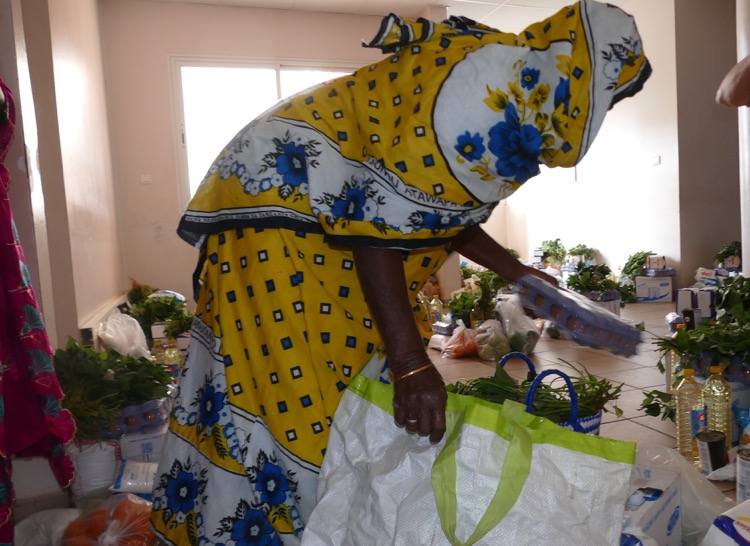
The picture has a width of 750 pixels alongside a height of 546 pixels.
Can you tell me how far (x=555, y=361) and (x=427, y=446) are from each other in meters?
2.90

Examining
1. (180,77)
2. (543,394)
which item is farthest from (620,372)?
(180,77)

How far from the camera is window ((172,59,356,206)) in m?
6.27

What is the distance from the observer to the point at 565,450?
2.81 ft

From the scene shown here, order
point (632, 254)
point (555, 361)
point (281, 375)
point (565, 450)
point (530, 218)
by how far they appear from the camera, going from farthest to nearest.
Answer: point (530, 218) < point (632, 254) < point (555, 361) < point (281, 375) < point (565, 450)

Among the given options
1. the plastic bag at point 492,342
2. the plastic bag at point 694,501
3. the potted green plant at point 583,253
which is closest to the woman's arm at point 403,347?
the plastic bag at point 694,501

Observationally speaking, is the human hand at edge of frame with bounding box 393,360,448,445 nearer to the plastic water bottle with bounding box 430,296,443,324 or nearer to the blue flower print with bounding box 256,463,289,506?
the blue flower print with bounding box 256,463,289,506

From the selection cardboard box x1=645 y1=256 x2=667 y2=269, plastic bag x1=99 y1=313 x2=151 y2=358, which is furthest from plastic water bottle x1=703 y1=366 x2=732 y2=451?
cardboard box x1=645 y1=256 x2=667 y2=269

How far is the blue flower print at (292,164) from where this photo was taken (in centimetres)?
100

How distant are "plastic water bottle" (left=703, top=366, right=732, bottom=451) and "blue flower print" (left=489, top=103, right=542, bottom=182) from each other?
153 cm

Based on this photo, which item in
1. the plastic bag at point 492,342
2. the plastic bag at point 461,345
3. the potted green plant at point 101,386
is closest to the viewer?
the potted green plant at point 101,386

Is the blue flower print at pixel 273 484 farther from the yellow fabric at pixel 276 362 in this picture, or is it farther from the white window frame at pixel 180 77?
the white window frame at pixel 180 77

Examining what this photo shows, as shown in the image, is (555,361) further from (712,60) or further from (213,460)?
(712,60)

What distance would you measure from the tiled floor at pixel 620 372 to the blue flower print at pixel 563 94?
4.19ft

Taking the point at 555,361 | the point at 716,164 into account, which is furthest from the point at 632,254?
the point at 555,361
